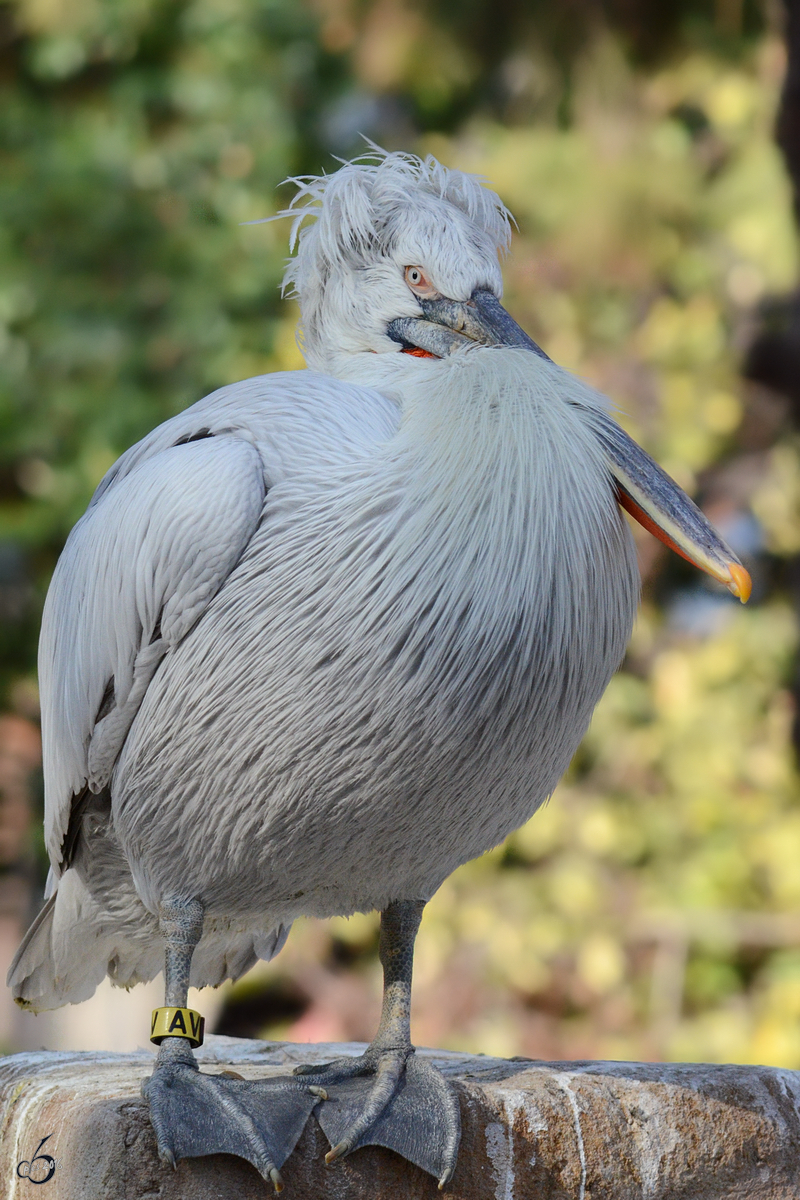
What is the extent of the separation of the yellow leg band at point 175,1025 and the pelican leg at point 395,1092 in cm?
21

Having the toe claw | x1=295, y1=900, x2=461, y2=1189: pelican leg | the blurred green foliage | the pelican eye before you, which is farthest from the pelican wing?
the blurred green foliage

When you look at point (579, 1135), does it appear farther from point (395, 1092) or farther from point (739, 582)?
point (739, 582)

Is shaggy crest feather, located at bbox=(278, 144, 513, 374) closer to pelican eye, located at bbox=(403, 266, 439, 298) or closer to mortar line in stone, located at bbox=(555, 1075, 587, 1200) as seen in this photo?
pelican eye, located at bbox=(403, 266, 439, 298)

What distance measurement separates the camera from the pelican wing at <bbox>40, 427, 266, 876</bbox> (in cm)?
192

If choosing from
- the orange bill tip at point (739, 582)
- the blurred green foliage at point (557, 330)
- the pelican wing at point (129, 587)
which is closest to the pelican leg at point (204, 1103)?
the pelican wing at point (129, 587)

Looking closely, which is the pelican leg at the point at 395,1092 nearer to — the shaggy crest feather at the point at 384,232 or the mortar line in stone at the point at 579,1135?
the mortar line in stone at the point at 579,1135

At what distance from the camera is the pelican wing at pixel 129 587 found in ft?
6.29

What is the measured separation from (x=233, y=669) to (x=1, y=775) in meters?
4.14

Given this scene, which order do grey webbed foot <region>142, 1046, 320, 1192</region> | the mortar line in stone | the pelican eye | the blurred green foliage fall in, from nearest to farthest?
grey webbed foot <region>142, 1046, 320, 1192</region> → the mortar line in stone → the pelican eye → the blurred green foliage

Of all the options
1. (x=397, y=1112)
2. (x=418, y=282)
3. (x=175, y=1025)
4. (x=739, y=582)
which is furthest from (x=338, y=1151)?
(x=418, y=282)

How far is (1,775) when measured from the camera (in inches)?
225

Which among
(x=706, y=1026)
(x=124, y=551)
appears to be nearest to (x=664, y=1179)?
(x=124, y=551)

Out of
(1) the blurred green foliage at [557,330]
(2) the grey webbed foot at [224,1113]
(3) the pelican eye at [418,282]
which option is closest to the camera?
(2) the grey webbed foot at [224,1113]

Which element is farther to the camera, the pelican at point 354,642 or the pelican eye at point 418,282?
the pelican eye at point 418,282
